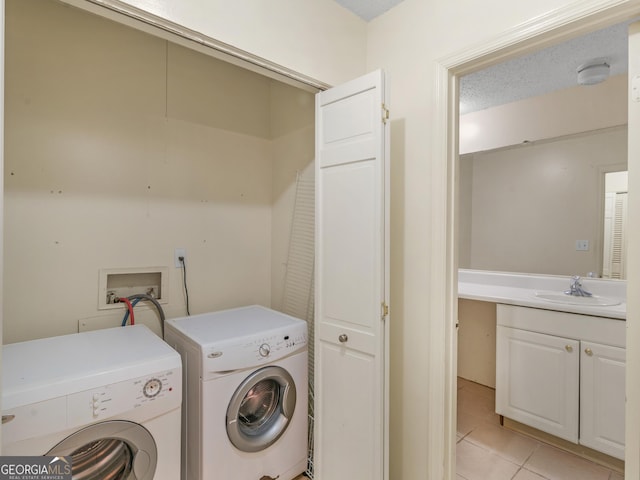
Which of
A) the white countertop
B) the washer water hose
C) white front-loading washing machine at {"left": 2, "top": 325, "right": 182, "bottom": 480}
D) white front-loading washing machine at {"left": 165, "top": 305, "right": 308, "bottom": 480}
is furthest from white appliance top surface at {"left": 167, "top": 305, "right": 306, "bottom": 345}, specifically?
the white countertop

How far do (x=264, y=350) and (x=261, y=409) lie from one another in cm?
41

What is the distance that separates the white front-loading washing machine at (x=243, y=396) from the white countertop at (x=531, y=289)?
148 cm

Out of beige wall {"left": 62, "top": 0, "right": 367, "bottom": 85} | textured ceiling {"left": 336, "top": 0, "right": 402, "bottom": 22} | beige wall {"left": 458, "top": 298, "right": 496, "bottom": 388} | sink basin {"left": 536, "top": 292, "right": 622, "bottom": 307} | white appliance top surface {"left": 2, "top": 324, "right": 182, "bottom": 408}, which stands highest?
textured ceiling {"left": 336, "top": 0, "right": 402, "bottom": 22}

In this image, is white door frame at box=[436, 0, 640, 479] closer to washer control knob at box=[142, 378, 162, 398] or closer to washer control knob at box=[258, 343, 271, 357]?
washer control knob at box=[258, 343, 271, 357]

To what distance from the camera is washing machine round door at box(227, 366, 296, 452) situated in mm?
1616

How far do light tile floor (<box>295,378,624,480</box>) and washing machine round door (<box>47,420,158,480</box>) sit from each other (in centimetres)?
95

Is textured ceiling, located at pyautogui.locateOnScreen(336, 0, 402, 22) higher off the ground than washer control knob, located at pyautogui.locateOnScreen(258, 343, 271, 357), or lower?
higher

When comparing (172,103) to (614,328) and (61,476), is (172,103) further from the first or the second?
(614,328)

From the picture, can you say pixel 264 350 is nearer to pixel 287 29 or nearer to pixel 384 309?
pixel 384 309

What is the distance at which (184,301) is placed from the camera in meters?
2.16

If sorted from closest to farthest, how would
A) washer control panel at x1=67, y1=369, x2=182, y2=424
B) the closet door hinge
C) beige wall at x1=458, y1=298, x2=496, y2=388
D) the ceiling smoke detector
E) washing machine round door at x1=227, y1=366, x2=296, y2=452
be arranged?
washer control panel at x1=67, y1=369, x2=182, y2=424
the closet door hinge
washing machine round door at x1=227, y1=366, x2=296, y2=452
the ceiling smoke detector
beige wall at x1=458, y1=298, x2=496, y2=388

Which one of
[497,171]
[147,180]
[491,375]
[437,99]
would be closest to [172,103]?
[147,180]

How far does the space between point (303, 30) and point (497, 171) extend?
2239 millimetres
